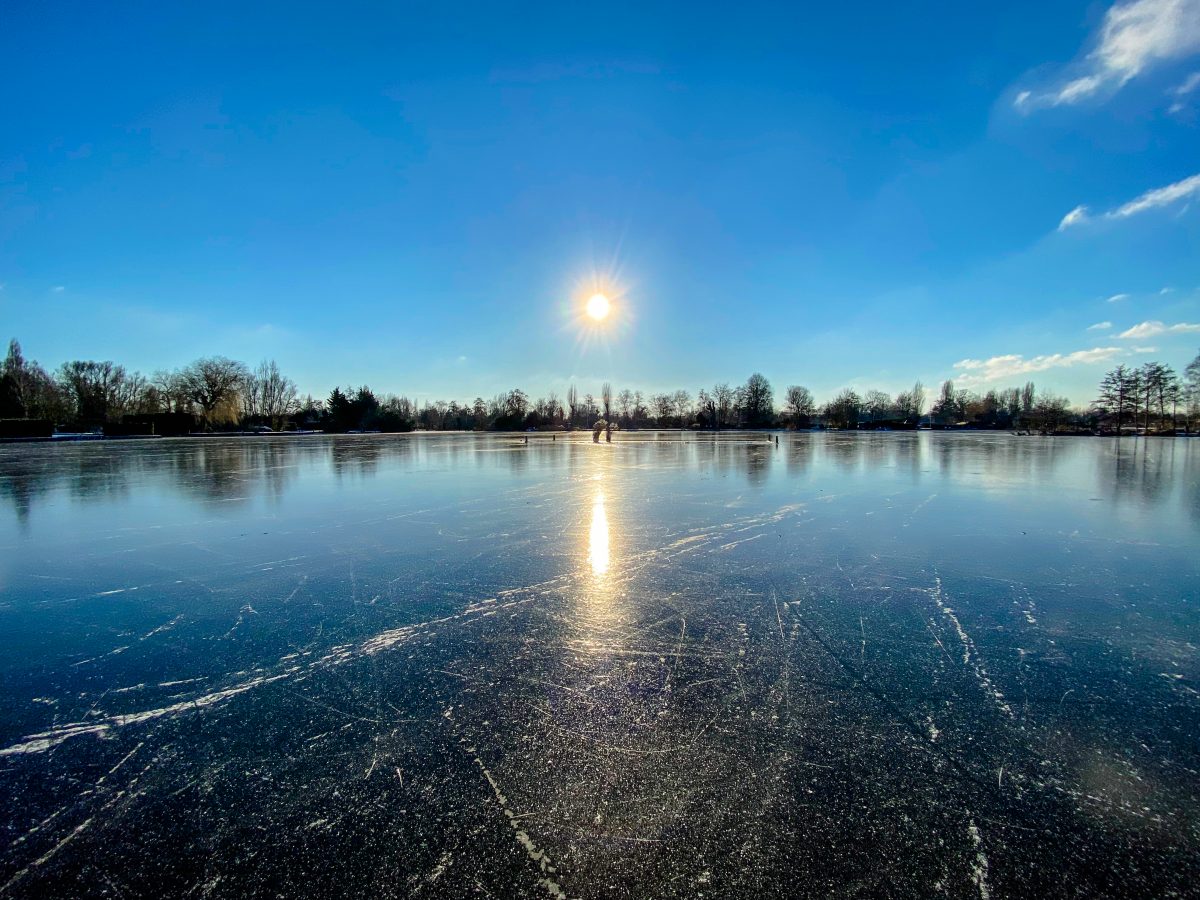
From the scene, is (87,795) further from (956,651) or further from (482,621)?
(956,651)

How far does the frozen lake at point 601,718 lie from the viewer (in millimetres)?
1733

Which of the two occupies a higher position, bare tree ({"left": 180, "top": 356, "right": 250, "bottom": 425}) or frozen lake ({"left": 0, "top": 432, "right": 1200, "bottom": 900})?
bare tree ({"left": 180, "top": 356, "right": 250, "bottom": 425})

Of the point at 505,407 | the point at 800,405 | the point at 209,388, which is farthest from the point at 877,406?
the point at 209,388

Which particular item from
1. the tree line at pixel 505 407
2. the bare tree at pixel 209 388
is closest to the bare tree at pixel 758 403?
the tree line at pixel 505 407

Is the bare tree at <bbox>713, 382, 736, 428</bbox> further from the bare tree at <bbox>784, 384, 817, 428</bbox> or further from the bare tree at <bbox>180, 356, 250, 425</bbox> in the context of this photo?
the bare tree at <bbox>180, 356, 250, 425</bbox>

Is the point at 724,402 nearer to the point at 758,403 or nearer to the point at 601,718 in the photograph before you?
the point at 758,403

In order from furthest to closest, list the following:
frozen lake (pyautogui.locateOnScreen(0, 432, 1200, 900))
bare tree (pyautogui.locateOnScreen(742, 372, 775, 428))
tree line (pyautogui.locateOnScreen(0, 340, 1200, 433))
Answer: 1. bare tree (pyautogui.locateOnScreen(742, 372, 775, 428))
2. tree line (pyautogui.locateOnScreen(0, 340, 1200, 433))
3. frozen lake (pyautogui.locateOnScreen(0, 432, 1200, 900))

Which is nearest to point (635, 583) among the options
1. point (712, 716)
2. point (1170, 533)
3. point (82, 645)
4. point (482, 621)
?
point (482, 621)

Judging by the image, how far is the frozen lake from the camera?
5.69ft

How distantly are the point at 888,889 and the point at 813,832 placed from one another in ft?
0.88

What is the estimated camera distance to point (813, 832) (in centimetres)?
184

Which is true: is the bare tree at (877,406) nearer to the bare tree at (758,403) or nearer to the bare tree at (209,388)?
the bare tree at (758,403)

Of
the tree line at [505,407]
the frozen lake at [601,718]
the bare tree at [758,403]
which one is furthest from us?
the bare tree at [758,403]

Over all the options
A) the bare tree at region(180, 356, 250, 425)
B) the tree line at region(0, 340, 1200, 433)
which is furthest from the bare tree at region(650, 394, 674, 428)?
the bare tree at region(180, 356, 250, 425)
